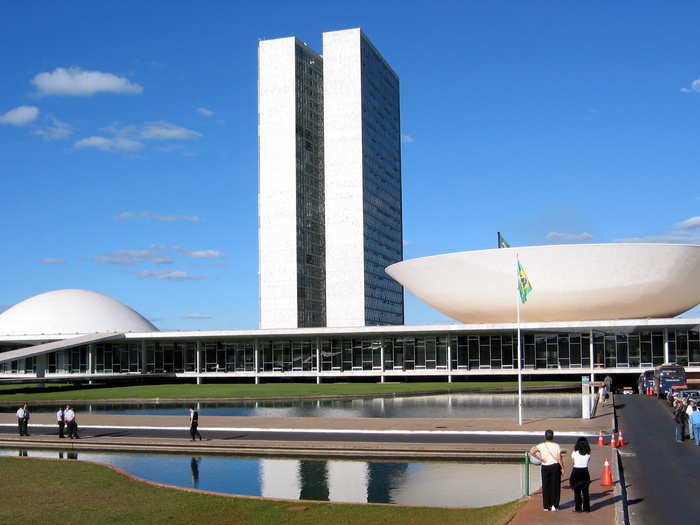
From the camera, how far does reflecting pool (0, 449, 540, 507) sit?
16531mm

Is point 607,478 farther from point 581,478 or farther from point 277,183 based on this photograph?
point 277,183

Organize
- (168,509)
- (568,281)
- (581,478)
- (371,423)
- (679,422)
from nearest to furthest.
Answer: (581,478) → (168,509) → (679,422) → (371,423) → (568,281)

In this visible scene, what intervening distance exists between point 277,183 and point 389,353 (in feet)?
148

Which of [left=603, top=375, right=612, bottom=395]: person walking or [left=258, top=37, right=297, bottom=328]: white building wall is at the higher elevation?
[left=258, top=37, right=297, bottom=328]: white building wall

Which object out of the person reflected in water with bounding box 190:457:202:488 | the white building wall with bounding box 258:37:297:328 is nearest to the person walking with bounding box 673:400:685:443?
the person reflected in water with bounding box 190:457:202:488

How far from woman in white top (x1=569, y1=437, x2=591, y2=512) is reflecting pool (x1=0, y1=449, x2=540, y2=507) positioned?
2387 mm

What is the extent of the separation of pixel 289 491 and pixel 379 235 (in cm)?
10493

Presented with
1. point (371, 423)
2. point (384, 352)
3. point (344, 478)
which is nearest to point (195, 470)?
point (344, 478)

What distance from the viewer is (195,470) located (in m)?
20.3

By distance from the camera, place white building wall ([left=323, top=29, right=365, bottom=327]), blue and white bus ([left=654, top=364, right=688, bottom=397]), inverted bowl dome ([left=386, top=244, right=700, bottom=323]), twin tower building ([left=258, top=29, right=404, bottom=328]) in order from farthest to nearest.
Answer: white building wall ([left=323, top=29, right=365, bottom=327])
twin tower building ([left=258, top=29, right=404, bottom=328])
inverted bowl dome ([left=386, top=244, right=700, bottom=323])
blue and white bus ([left=654, top=364, right=688, bottom=397])

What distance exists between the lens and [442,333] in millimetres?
66312


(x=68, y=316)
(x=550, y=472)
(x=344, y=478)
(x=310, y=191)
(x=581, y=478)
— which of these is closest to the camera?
(x=581, y=478)

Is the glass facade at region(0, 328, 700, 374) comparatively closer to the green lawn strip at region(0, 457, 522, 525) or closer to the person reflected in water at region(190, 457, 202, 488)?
the person reflected in water at region(190, 457, 202, 488)

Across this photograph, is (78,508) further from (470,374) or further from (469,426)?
(470,374)
